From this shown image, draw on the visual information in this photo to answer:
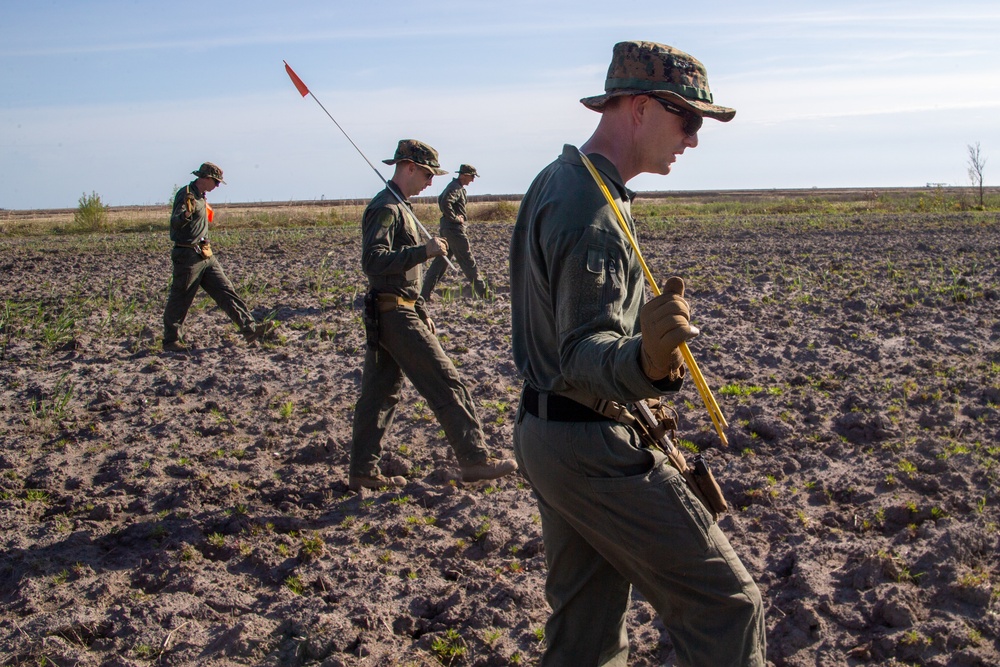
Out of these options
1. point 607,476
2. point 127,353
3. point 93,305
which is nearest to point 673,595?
point 607,476

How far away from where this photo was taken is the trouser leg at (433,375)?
5.73m

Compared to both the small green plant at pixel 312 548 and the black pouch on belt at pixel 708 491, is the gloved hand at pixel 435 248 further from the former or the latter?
the black pouch on belt at pixel 708 491

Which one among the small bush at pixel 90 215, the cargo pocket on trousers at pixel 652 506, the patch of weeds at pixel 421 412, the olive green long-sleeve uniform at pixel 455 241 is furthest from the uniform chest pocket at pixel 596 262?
the small bush at pixel 90 215

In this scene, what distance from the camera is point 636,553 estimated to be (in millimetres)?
2619

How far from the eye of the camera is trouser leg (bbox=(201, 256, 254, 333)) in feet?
33.3

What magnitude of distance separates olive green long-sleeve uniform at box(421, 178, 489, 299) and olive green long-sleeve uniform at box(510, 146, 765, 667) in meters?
9.56

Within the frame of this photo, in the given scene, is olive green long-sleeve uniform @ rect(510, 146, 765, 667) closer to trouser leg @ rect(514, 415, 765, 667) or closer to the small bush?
trouser leg @ rect(514, 415, 765, 667)

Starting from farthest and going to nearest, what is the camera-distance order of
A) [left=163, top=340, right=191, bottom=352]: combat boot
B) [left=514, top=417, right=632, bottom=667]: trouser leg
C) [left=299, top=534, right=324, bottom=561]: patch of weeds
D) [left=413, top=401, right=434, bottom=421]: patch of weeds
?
1. [left=163, top=340, right=191, bottom=352]: combat boot
2. [left=413, top=401, right=434, bottom=421]: patch of weeds
3. [left=299, top=534, right=324, bottom=561]: patch of weeds
4. [left=514, top=417, right=632, bottom=667]: trouser leg

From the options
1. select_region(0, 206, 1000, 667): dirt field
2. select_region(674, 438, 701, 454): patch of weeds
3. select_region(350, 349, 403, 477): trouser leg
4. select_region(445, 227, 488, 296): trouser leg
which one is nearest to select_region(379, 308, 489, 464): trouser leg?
select_region(350, 349, 403, 477): trouser leg

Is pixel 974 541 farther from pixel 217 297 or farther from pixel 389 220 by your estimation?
pixel 217 297

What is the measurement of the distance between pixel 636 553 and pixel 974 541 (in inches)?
116

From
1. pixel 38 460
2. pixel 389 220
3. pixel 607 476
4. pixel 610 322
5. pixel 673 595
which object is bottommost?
pixel 38 460

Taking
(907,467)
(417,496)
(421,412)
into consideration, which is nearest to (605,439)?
(417,496)

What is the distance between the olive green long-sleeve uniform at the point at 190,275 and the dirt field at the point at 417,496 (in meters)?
0.35
